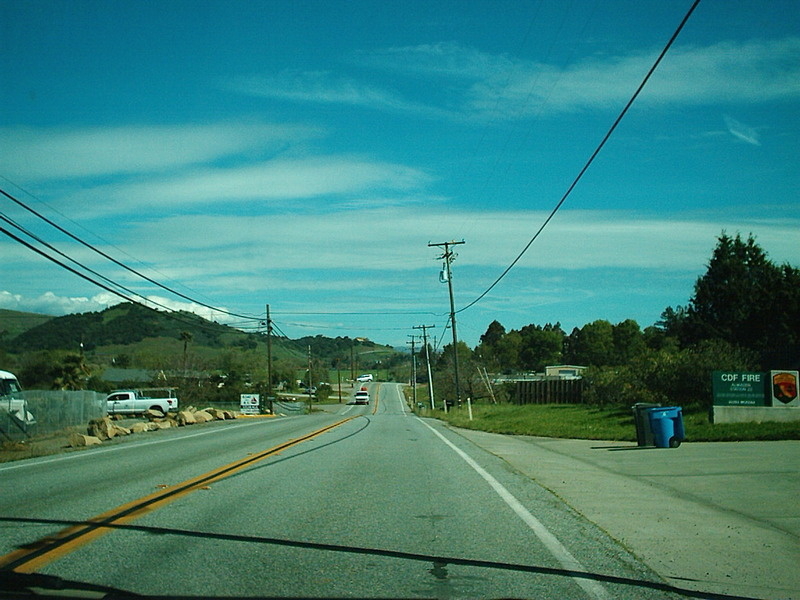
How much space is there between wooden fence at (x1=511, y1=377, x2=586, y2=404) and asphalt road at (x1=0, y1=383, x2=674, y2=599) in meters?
42.2

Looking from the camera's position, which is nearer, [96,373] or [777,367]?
[777,367]

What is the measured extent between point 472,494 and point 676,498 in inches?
115

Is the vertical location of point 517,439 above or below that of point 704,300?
below

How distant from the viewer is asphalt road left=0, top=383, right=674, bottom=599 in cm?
645

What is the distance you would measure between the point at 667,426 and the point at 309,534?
13.0m

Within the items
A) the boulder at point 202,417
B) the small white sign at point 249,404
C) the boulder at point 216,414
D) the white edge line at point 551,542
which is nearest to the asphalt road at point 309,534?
the white edge line at point 551,542

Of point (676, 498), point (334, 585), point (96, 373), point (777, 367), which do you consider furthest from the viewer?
point (96, 373)

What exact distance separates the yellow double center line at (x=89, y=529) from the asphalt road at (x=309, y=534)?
0.02m

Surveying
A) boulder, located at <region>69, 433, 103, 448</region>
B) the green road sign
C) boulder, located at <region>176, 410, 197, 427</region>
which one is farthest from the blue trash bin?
boulder, located at <region>176, 410, 197, 427</region>

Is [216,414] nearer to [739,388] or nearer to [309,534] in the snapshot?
[739,388]

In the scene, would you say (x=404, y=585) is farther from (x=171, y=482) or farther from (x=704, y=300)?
(x=704, y=300)

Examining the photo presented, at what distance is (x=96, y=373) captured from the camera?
79438 millimetres

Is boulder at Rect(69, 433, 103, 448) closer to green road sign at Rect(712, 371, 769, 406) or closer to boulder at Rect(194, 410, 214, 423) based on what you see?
boulder at Rect(194, 410, 214, 423)

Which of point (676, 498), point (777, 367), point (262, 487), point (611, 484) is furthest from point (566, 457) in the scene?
point (777, 367)
